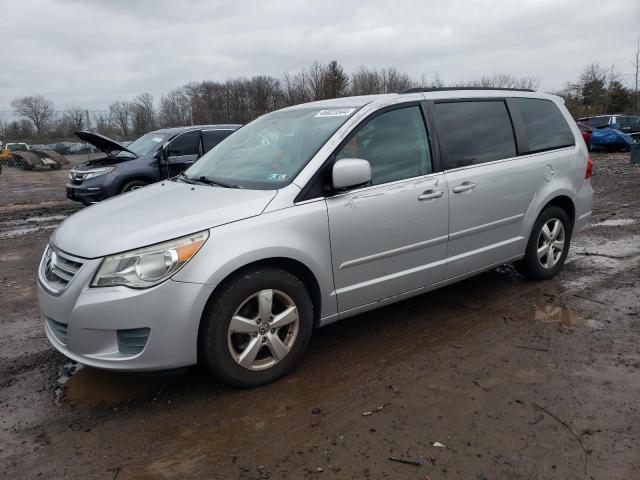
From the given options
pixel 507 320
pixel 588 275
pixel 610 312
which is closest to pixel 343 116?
pixel 507 320

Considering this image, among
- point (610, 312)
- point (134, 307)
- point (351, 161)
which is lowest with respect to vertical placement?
point (610, 312)

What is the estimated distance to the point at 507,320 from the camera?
4.09 meters

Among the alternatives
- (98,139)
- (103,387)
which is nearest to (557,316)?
(103,387)

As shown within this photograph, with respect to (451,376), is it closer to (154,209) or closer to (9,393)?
(154,209)

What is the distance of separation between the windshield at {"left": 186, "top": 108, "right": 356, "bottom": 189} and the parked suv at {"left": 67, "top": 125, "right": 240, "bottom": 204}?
17.6ft

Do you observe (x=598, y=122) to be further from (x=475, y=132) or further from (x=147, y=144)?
(x=475, y=132)

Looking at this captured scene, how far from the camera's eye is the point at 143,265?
2770 millimetres

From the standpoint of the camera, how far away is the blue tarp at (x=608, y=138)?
63.7ft

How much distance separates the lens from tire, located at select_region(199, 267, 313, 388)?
2895mm

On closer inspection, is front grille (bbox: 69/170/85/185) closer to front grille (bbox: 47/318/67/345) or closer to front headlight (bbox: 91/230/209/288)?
front grille (bbox: 47/318/67/345)

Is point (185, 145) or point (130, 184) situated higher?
point (185, 145)

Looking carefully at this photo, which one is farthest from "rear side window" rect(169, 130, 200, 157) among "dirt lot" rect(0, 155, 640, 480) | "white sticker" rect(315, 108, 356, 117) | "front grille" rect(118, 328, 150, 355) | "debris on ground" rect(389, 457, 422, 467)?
"debris on ground" rect(389, 457, 422, 467)

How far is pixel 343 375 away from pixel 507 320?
62.3 inches

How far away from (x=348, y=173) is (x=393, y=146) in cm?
66
